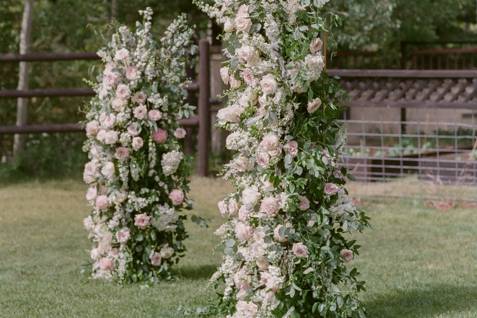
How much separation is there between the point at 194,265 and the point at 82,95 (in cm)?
534

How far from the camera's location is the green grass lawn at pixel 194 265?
26.2ft

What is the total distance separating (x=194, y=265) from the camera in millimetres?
9656

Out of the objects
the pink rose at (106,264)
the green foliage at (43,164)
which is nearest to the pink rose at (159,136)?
the pink rose at (106,264)

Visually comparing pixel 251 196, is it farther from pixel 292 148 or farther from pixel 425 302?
pixel 425 302

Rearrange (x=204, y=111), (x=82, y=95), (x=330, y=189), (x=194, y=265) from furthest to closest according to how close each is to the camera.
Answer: (x=204, y=111) → (x=82, y=95) → (x=194, y=265) → (x=330, y=189)

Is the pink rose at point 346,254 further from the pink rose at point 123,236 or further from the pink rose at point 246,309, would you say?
the pink rose at point 123,236

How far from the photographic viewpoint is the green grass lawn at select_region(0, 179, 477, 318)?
26.2 ft

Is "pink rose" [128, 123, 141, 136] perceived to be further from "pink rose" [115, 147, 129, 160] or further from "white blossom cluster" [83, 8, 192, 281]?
"pink rose" [115, 147, 129, 160]

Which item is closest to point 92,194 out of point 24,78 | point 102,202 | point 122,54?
point 102,202

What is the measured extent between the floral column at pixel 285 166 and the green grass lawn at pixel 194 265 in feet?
2.91

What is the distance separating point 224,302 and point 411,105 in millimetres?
6300

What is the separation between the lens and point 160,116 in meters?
8.75

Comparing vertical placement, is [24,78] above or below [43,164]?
above

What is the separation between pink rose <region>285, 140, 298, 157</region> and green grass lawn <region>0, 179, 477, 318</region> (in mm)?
1435
